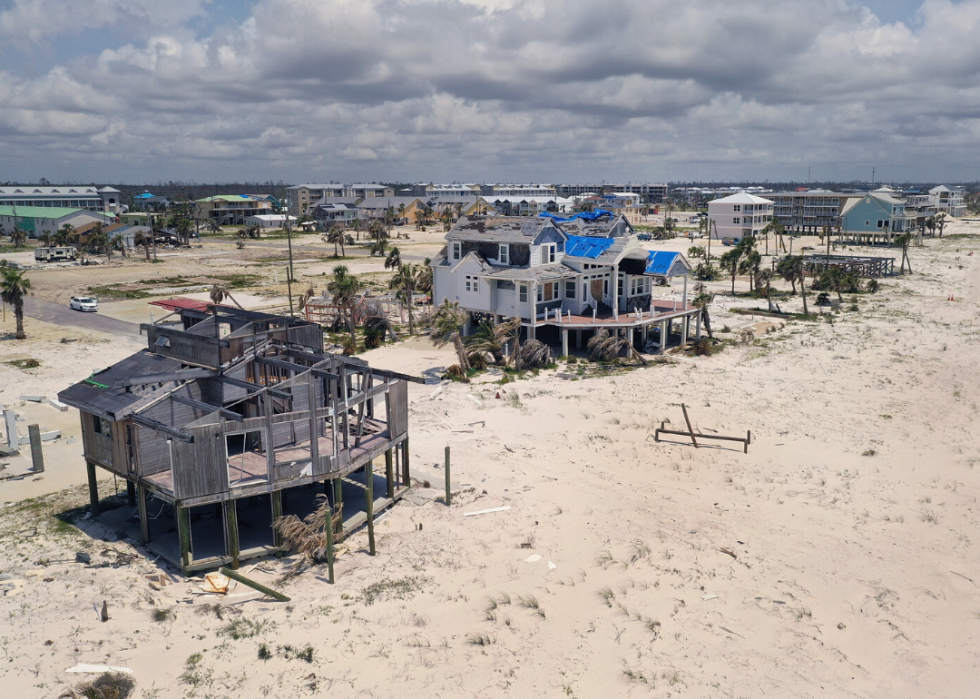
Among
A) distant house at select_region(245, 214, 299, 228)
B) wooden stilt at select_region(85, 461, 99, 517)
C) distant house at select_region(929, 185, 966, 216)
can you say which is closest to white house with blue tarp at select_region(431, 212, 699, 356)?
wooden stilt at select_region(85, 461, 99, 517)

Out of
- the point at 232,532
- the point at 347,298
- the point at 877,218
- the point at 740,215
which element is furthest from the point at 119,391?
the point at 877,218

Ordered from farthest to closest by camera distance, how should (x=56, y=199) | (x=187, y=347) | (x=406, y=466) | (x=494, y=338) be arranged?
(x=56, y=199)
(x=494, y=338)
(x=406, y=466)
(x=187, y=347)

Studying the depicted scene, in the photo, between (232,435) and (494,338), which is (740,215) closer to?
(494,338)

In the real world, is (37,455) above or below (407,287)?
below

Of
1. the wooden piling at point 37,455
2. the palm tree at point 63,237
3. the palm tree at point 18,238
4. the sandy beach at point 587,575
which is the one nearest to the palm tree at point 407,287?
the sandy beach at point 587,575

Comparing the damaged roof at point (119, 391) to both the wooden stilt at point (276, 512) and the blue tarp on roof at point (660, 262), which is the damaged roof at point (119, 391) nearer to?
the wooden stilt at point (276, 512)

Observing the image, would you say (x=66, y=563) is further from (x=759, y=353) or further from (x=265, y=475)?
(x=759, y=353)

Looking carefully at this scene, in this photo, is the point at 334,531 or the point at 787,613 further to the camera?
the point at 334,531

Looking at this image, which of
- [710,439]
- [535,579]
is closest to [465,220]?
[710,439]
